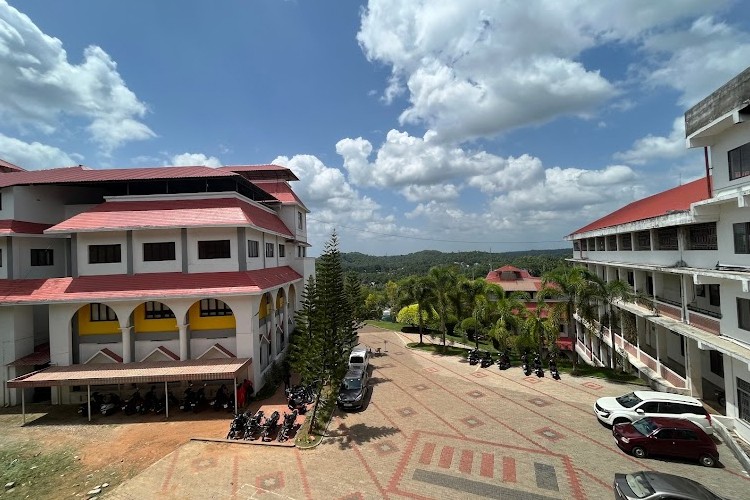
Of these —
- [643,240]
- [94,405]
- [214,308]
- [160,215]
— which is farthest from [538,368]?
[94,405]

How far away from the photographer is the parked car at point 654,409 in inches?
556

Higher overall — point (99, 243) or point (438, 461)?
point (99, 243)

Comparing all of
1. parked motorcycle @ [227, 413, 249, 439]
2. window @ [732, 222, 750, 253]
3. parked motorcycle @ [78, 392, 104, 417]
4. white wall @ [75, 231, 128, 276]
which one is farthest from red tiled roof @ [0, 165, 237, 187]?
window @ [732, 222, 750, 253]

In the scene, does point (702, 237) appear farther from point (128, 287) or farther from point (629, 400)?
point (128, 287)

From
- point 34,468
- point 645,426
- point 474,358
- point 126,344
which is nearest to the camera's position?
point 34,468

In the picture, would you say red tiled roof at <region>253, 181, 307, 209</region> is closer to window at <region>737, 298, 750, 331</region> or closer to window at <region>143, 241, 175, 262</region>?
window at <region>143, 241, 175, 262</region>

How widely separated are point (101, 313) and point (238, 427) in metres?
11.5

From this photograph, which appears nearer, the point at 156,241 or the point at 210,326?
the point at 156,241

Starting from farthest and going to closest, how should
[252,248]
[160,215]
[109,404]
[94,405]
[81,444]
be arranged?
[252,248]
[160,215]
[94,405]
[109,404]
[81,444]

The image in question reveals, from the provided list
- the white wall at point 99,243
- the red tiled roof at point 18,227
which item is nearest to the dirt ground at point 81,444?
the white wall at point 99,243

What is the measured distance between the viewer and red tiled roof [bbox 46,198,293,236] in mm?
19406

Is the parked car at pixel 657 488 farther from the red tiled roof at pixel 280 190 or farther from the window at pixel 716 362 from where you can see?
the red tiled roof at pixel 280 190

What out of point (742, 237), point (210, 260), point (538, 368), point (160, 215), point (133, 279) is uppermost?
point (160, 215)

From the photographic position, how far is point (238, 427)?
15.1 metres
